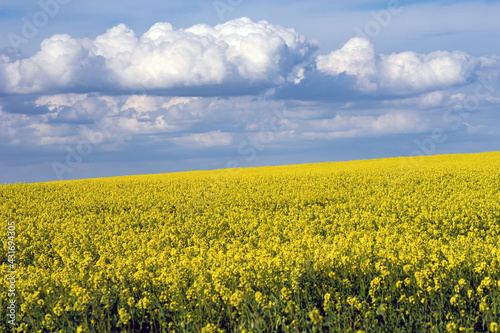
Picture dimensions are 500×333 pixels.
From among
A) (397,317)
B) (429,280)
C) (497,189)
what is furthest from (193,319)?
(497,189)

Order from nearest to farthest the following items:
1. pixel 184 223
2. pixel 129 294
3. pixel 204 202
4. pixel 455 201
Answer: pixel 129 294 < pixel 184 223 < pixel 455 201 < pixel 204 202

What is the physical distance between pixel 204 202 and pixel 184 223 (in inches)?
202

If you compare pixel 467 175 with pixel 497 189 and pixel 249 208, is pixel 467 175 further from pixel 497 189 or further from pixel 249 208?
pixel 249 208

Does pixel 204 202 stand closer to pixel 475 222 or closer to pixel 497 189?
pixel 475 222

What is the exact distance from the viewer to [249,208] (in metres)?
19.5

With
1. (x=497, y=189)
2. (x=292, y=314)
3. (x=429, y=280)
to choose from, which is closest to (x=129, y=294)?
(x=292, y=314)

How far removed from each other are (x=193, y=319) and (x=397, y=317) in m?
3.04

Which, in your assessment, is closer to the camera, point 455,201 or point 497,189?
point 455,201

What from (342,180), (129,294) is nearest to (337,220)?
(129,294)

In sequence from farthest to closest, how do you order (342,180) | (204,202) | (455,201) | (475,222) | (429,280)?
1. (342,180)
2. (204,202)
3. (455,201)
4. (475,222)
5. (429,280)

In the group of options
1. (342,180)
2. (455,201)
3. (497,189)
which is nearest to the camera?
(455,201)

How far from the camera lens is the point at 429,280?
25.4 feet

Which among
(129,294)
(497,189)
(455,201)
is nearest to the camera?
(129,294)

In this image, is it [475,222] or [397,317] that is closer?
[397,317]
